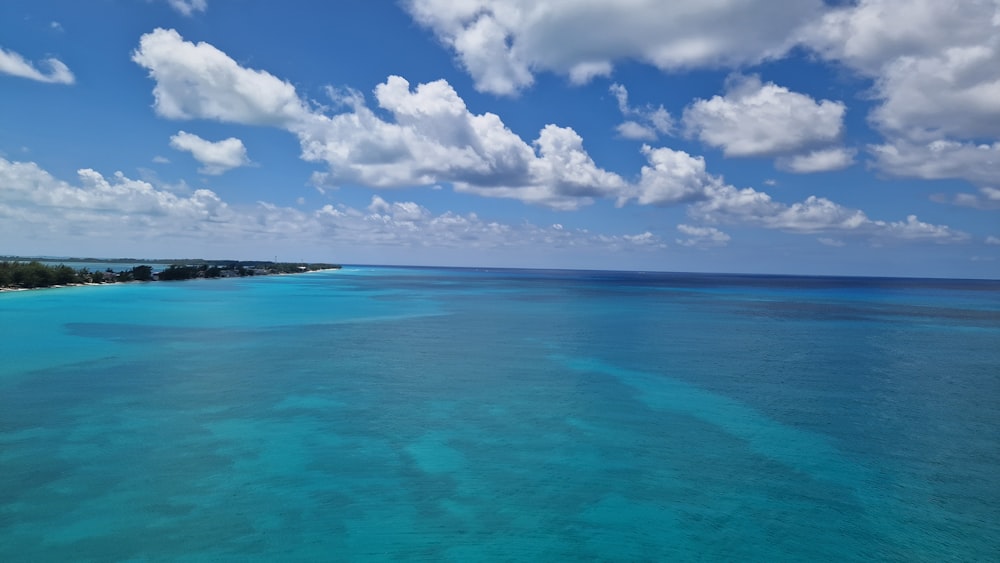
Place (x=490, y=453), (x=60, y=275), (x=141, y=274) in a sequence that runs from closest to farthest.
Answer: (x=490, y=453), (x=60, y=275), (x=141, y=274)

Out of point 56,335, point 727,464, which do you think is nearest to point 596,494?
point 727,464

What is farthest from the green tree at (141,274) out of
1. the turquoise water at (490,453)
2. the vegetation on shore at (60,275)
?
the turquoise water at (490,453)

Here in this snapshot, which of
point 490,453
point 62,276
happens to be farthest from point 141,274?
point 490,453

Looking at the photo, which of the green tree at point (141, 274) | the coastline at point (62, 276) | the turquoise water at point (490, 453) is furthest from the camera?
the green tree at point (141, 274)

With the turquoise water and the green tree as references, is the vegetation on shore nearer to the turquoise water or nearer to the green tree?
the green tree

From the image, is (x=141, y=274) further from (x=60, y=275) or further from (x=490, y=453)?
(x=490, y=453)

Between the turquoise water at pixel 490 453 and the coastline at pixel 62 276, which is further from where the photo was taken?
the coastline at pixel 62 276

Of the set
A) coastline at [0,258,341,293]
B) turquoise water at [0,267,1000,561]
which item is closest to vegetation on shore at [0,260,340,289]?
coastline at [0,258,341,293]

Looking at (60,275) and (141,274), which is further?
(141,274)

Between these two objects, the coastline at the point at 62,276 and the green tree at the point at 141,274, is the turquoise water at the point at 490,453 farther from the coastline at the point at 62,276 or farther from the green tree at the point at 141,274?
the green tree at the point at 141,274
